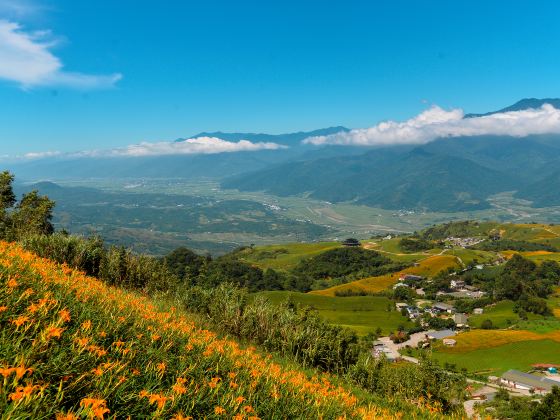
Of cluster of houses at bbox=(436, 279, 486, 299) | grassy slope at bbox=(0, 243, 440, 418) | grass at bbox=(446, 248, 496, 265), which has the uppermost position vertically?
grassy slope at bbox=(0, 243, 440, 418)

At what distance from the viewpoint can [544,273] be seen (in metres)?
102

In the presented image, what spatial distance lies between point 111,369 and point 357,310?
85233 millimetres

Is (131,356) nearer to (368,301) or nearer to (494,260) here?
(368,301)

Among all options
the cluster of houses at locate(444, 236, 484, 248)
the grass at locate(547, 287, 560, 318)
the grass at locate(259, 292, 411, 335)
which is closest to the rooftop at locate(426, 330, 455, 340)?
the grass at locate(259, 292, 411, 335)

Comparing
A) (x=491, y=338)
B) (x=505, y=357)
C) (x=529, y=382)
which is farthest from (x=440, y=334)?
(x=529, y=382)

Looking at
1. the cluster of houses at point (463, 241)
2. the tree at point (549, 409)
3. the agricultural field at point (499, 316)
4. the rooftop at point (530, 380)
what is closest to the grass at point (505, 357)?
the rooftop at point (530, 380)

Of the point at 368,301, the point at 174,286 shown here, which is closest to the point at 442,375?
the point at 174,286

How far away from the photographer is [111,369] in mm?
3107

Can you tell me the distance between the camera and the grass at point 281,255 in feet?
450

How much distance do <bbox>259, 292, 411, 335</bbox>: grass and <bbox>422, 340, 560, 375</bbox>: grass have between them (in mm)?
14992

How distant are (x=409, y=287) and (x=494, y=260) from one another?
1741 inches

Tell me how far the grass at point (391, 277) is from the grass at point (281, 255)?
32.7 meters

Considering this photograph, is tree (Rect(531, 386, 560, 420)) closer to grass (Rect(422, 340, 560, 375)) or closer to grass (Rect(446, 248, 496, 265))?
grass (Rect(422, 340, 560, 375))

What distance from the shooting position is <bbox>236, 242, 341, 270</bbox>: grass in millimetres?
137225
